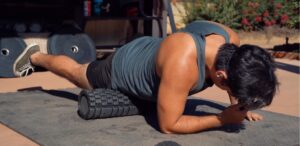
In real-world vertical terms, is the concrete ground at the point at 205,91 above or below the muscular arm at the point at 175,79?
below

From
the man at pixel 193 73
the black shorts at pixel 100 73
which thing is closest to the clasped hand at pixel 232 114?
the man at pixel 193 73

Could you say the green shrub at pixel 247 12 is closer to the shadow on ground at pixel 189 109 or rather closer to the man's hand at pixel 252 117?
the shadow on ground at pixel 189 109

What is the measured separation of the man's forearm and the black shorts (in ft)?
2.82

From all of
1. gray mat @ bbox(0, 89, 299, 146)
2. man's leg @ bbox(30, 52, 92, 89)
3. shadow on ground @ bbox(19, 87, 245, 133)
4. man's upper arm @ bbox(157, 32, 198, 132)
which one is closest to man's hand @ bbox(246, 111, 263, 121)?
gray mat @ bbox(0, 89, 299, 146)

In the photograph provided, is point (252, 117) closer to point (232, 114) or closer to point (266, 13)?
point (232, 114)

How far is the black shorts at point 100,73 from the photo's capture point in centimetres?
387

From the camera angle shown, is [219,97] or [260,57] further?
[219,97]

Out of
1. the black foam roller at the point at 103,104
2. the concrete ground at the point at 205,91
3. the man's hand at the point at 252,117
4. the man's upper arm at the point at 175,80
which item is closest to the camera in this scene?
the man's upper arm at the point at 175,80

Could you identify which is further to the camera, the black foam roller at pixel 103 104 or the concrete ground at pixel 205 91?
the black foam roller at pixel 103 104

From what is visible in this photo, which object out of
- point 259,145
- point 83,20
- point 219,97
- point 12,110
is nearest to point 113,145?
point 259,145

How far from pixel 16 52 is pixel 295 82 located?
358cm

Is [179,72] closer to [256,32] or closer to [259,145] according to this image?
[259,145]

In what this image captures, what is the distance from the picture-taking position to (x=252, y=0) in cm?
1303

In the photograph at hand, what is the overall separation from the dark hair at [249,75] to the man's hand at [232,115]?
0.71 feet
